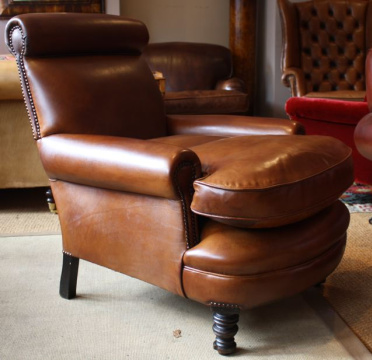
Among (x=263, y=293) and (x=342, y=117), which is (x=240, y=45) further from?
(x=263, y=293)

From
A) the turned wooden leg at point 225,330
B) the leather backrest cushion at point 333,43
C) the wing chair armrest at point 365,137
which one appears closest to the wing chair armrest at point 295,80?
the leather backrest cushion at point 333,43

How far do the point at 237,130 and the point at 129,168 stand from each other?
0.75 metres

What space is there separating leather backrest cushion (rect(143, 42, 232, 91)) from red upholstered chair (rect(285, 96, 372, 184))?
138cm

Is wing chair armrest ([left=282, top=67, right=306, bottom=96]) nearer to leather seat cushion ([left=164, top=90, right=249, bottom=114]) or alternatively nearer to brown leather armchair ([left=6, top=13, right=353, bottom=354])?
leather seat cushion ([left=164, top=90, right=249, bottom=114])

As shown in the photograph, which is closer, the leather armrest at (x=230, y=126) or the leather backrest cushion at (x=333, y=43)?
the leather armrest at (x=230, y=126)

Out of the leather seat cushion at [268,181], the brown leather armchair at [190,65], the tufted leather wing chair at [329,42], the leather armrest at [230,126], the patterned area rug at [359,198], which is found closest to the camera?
the leather seat cushion at [268,181]

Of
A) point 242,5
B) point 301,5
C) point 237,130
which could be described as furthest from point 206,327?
point 242,5

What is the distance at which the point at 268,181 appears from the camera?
5.31 ft

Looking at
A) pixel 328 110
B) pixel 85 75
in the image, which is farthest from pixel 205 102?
pixel 85 75

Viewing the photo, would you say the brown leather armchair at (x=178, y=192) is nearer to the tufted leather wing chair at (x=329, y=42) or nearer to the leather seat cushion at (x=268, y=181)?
the leather seat cushion at (x=268, y=181)

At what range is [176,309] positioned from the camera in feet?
6.59

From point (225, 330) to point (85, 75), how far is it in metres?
1.01

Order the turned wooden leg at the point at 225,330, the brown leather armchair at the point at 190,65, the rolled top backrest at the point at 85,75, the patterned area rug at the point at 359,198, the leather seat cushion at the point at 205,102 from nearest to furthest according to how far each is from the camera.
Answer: the turned wooden leg at the point at 225,330 < the rolled top backrest at the point at 85,75 < the patterned area rug at the point at 359,198 < the leather seat cushion at the point at 205,102 < the brown leather armchair at the point at 190,65

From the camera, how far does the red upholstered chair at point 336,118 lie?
3.15 metres
